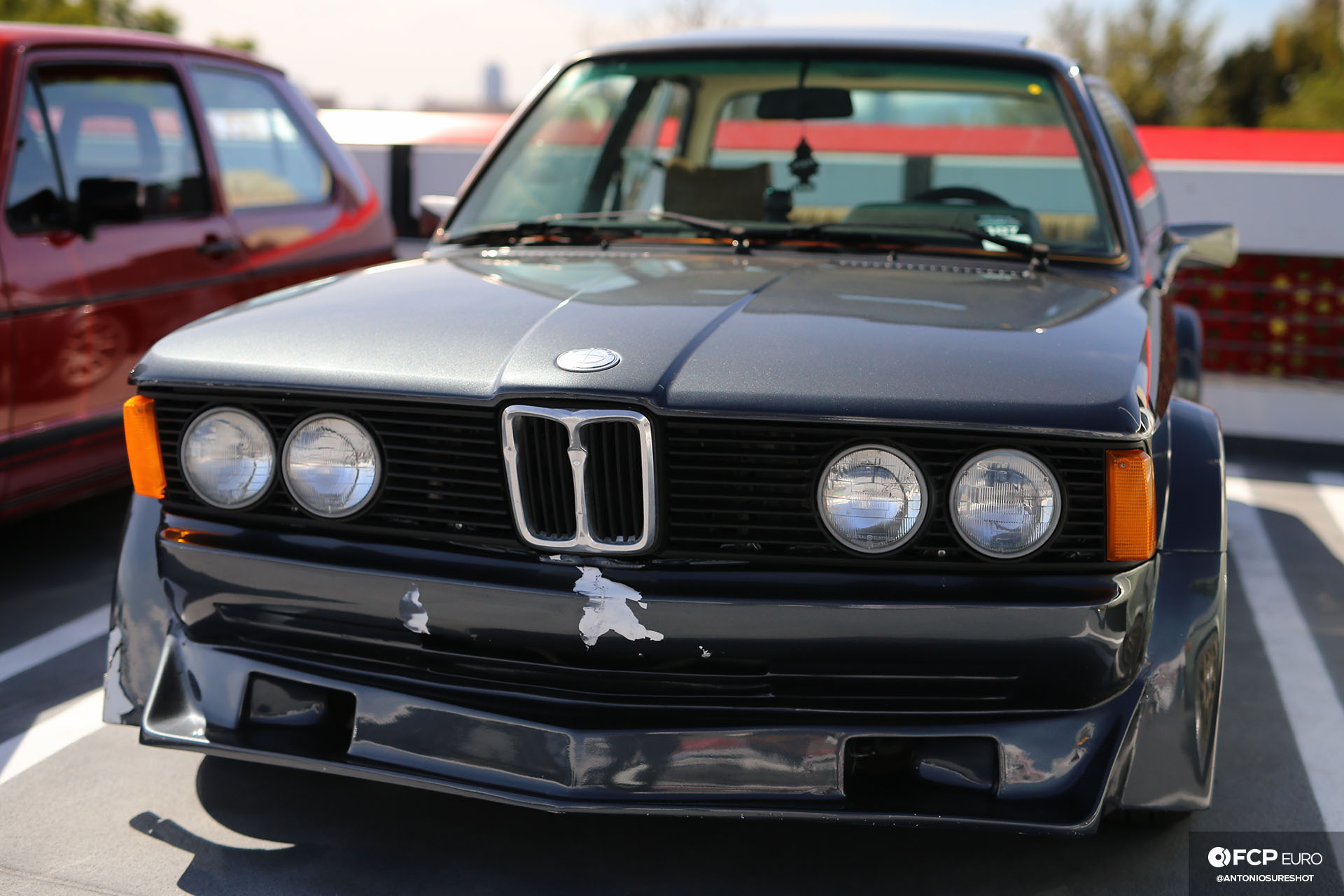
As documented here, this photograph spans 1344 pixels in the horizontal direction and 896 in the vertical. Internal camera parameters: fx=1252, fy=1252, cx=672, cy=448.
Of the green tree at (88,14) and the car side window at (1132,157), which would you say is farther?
the green tree at (88,14)

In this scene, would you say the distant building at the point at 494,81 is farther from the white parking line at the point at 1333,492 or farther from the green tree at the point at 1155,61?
the white parking line at the point at 1333,492

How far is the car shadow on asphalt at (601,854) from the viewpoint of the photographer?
89.4 inches

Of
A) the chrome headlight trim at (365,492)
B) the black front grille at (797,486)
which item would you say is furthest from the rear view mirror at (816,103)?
the chrome headlight trim at (365,492)

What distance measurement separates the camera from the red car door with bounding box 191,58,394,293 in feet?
15.7

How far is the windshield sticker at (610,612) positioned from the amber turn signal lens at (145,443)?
0.89 m

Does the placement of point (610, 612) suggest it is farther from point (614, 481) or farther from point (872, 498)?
point (872, 498)

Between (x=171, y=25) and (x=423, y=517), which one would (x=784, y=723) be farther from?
(x=171, y=25)

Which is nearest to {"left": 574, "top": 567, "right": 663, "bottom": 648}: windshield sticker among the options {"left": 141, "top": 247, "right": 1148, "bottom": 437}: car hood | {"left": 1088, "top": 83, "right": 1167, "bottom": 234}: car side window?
{"left": 141, "top": 247, "right": 1148, "bottom": 437}: car hood

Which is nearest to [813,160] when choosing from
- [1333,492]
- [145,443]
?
[145,443]

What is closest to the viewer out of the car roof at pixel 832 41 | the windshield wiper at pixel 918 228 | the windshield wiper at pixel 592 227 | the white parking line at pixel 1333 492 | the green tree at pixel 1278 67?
the windshield wiper at pixel 918 228

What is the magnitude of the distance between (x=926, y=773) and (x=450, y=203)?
7.56 ft

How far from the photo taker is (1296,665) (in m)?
3.54

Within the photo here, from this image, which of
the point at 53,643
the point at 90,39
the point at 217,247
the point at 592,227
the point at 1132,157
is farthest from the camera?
the point at 217,247

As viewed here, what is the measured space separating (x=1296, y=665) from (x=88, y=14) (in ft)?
128
